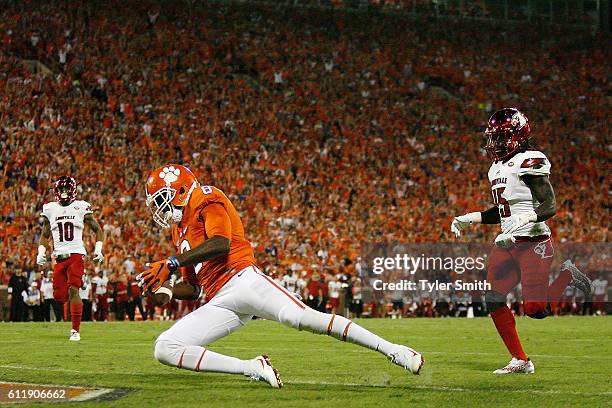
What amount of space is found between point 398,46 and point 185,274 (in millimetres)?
29882

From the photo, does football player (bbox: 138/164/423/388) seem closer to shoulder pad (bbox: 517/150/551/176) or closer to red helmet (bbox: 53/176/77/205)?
shoulder pad (bbox: 517/150/551/176)

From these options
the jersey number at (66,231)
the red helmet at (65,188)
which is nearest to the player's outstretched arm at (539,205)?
the red helmet at (65,188)

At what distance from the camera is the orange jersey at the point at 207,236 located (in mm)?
6711

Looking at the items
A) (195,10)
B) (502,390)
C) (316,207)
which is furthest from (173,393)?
(195,10)

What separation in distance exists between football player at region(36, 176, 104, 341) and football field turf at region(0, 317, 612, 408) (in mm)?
543

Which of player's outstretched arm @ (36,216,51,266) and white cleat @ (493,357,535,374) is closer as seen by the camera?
white cleat @ (493,357,535,374)

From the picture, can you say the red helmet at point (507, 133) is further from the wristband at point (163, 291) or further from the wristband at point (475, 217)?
the wristband at point (163, 291)

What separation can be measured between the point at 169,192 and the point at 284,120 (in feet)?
77.1

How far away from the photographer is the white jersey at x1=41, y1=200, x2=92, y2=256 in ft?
43.6

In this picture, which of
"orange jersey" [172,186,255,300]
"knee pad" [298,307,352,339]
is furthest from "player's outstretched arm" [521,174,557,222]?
"orange jersey" [172,186,255,300]

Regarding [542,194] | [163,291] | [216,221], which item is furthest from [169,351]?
[542,194]

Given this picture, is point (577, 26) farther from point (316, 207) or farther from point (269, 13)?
point (316, 207)

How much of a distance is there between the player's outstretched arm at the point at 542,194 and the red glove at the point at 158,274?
10.2 ft

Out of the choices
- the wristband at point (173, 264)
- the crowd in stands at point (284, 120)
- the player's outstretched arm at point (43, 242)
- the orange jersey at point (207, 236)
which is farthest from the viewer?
the crowd in stands at point (284, 120)
